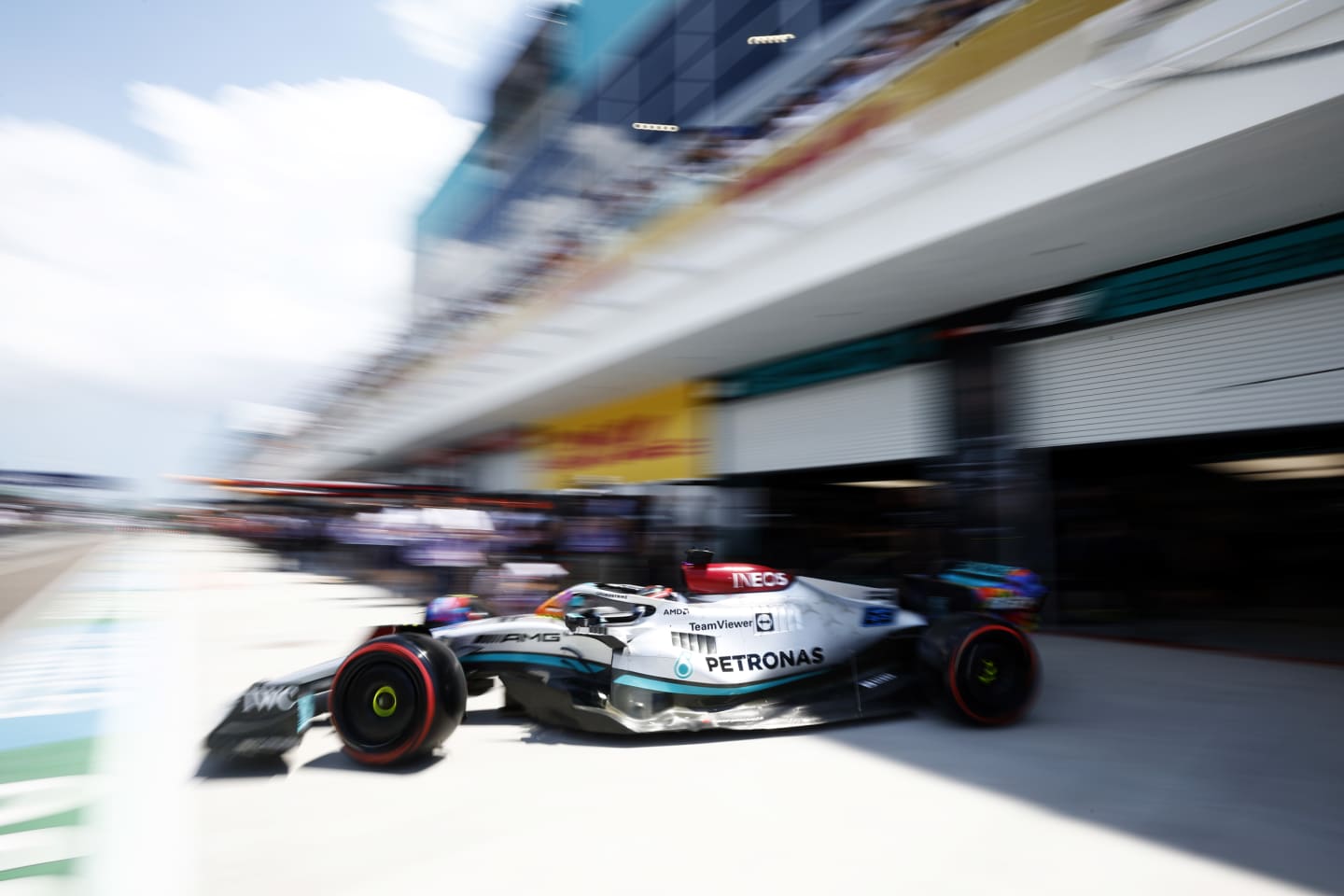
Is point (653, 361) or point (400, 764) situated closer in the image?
point (400, 764)

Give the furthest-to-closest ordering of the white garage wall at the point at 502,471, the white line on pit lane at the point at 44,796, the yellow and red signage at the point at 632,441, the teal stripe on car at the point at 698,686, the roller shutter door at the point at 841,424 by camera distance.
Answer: the white garage wall at the point at 502,471 → the yellow and red signage at the point at 632,441 → the roller shutter door at the point at 841,424 → the teal stripe on car at the point at 698,686 → the white line on pit lane at the point at 44,796


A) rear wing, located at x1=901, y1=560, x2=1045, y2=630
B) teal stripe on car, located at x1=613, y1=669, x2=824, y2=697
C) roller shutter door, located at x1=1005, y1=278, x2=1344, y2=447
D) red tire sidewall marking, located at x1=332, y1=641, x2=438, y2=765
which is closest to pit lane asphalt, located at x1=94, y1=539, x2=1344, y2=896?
red tire sidewall marking, located at x1=332, y1=641, x2=438, y2=765

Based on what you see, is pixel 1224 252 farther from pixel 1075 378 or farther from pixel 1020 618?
pixel 1020 618

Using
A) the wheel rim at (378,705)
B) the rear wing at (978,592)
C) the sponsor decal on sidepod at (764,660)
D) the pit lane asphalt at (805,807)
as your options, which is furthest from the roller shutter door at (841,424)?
the wheel rim at (378,705)

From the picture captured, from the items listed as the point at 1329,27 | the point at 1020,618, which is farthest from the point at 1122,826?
the point at 1329,27

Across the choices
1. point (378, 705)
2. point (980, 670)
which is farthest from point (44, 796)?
point (980, 670)

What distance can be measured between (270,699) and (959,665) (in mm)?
3530

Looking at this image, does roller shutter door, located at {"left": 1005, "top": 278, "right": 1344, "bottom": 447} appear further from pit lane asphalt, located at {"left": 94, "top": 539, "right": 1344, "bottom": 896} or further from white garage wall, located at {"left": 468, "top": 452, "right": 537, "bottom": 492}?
white garage wall, located at {"left": 468, "top": 452, "right": 537, "bottom": 492}

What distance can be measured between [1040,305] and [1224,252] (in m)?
1.70

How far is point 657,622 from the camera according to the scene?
421 cm

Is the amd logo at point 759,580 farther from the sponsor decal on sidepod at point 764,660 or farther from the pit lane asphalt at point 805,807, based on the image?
the pit lane asphalt at point 805,807

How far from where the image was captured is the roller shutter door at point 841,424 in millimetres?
9070

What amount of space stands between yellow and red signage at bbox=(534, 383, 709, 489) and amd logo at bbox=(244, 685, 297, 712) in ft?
30.3

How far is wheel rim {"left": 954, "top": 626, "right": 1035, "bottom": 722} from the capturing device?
163 inches
